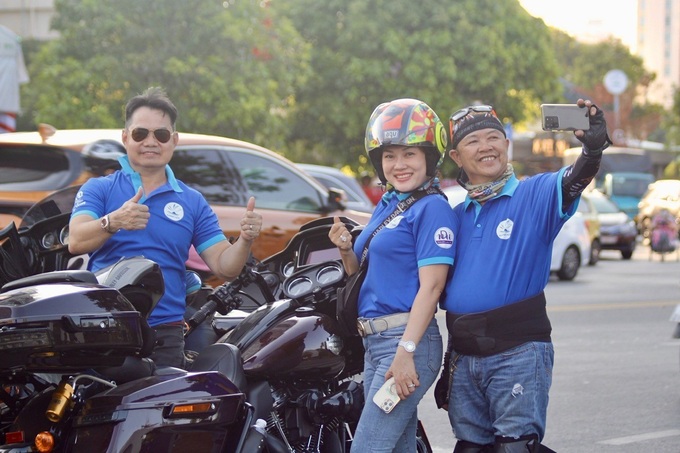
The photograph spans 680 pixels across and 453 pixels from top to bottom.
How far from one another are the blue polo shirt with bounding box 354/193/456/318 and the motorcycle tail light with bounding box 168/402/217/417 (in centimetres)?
67

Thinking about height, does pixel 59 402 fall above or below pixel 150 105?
below

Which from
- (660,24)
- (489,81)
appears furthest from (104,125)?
(660,24)

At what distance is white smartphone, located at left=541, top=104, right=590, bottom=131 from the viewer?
13.1ft

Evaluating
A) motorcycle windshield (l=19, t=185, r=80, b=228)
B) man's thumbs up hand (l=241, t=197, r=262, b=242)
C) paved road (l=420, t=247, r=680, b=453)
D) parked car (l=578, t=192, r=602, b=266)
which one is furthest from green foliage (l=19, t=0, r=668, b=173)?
man's thumbs up hand (l=241, t=197, r=262, b=242)

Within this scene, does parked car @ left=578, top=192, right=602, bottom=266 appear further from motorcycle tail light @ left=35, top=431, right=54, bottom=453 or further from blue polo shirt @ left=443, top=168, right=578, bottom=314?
motorcycle tail light @ left=35, top=431, right=54, bottom=453

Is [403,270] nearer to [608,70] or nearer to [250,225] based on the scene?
[250,225]

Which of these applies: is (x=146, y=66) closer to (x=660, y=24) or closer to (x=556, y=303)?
(x=556, y=303)

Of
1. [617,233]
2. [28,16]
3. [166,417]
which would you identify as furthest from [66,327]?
[28,16]

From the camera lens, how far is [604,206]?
98.9 ft

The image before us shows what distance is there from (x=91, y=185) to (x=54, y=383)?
105 centimetres

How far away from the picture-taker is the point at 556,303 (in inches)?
634

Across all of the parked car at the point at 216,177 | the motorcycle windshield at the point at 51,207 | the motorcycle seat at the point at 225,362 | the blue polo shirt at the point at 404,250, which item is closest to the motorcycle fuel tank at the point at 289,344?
the motorcycle seat at the point at 225,362

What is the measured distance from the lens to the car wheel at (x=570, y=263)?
Result: 20.3m

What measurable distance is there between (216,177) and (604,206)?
2124cm
